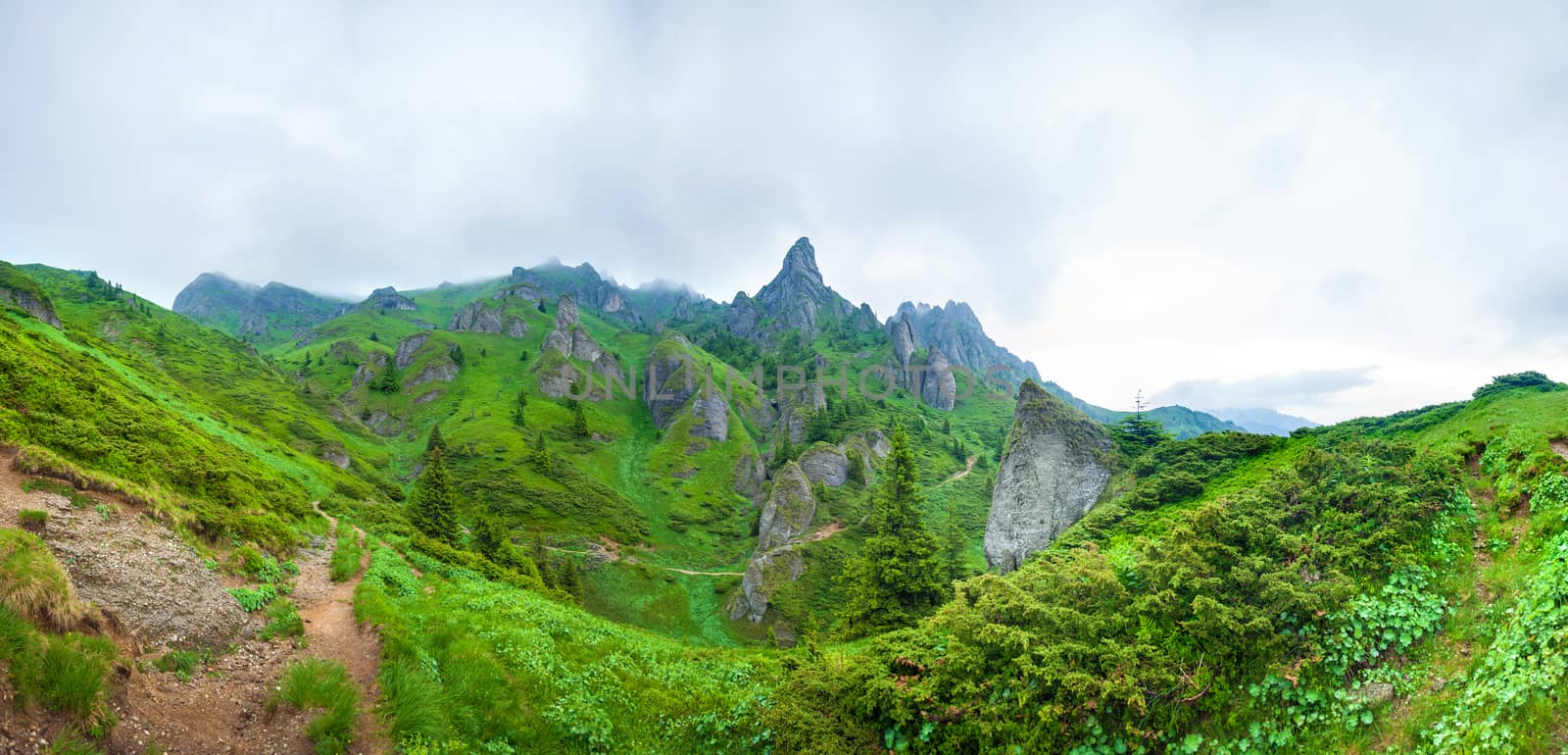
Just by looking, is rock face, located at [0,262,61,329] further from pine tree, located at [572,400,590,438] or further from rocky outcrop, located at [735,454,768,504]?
rocky outcrop, located at [735,454,768,504]

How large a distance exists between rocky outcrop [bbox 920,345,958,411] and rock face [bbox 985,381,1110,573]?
133 m

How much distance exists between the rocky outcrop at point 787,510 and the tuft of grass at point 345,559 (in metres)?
44.5

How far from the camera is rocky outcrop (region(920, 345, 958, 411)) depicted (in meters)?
163

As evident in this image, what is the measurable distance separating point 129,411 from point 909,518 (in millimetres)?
36685

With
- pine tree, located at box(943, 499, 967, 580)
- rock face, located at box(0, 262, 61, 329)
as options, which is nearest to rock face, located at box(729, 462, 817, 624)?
pine tree, located at box(943, 499, 967, 580)

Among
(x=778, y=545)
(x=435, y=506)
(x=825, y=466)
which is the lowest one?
(x=778, y=545)

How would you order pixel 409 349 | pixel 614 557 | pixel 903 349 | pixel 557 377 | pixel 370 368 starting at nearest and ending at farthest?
pixel 614 557 → pixel 370 368 → pixel 557 377 → pixel 409 349 → pixel 903 349

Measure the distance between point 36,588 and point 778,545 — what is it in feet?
186

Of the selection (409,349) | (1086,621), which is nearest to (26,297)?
(409,349)

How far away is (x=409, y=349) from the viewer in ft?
416

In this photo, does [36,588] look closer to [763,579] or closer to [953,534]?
[763,579]

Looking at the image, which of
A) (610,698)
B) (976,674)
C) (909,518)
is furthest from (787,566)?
(976,674)

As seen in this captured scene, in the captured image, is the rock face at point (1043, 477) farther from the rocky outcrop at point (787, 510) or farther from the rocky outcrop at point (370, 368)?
the rocky outcrop at point (370, 368)

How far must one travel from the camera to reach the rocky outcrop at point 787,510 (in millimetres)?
63544
